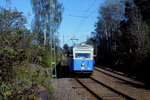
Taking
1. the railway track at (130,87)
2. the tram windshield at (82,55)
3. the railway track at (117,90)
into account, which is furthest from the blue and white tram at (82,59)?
the railway track at (117,90)

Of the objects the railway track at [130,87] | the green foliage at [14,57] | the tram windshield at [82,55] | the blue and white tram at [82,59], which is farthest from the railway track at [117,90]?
the green foliage at [14,57]

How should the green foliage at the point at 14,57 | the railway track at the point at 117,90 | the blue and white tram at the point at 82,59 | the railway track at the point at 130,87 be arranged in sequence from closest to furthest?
the green foliage at the point at 14,57 → the railway track at the point at 117,90 → the railway track at the point at 130,87 → the blue and white tram at the point at 82,59

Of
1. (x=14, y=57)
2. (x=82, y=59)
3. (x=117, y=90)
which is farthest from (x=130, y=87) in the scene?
(x=14, y=57)

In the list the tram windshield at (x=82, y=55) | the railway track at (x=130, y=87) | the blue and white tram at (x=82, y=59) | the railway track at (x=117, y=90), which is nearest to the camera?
the railway track at (x=117, y=90)

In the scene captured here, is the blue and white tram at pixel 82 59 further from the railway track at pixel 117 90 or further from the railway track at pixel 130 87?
the railway track at pixel 117 90

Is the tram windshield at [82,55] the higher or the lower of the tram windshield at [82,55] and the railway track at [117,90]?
the higher

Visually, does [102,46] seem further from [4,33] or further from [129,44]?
[4,33]

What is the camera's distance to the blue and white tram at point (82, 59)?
1955cm

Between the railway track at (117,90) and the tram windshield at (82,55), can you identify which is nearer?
the railway track at (117,90)

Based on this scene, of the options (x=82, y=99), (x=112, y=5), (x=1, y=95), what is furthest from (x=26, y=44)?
(x=112, y=5)

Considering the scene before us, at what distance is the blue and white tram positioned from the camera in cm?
1955

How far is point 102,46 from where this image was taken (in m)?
54.5

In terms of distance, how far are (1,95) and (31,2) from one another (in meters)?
37.4

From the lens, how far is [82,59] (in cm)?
1966
